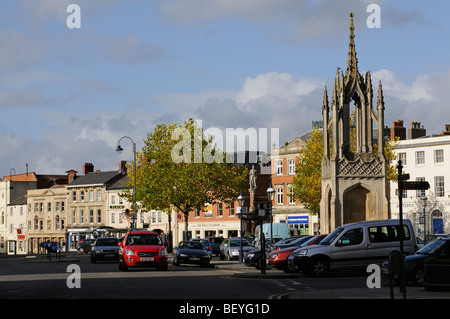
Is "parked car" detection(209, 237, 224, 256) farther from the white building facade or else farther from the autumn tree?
the white building facade

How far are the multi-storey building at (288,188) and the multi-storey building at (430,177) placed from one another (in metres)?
10.5

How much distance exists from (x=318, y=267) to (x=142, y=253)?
7.58 metres

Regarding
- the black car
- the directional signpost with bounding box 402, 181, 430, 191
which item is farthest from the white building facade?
the directional signpost with bounding box 402, 181, 430, 191

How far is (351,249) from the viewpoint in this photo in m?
27.8

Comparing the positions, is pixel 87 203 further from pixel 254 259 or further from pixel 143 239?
pixel 143 239

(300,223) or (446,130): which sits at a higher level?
(446,130)

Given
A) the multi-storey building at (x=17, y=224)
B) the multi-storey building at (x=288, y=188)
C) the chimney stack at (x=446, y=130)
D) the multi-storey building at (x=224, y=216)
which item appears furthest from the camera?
the multi-storey building at (x=17, y=224)

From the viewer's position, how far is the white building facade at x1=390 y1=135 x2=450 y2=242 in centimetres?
7200

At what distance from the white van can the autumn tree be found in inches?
1478

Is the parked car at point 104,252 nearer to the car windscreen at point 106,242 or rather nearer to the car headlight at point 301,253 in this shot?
Answer: the car windscreen at point 106,242

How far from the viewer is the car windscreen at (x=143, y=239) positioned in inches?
1293


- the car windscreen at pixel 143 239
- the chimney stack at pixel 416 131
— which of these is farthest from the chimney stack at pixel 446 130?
the car windscreen at pixel 143 239

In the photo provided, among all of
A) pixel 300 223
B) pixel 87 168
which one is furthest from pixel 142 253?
pixel 87 168
